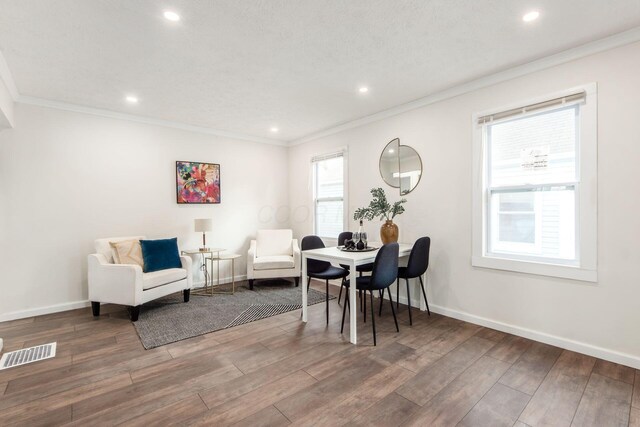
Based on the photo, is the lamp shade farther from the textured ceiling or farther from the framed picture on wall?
the textured ceiling

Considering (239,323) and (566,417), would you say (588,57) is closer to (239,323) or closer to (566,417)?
(566,417)

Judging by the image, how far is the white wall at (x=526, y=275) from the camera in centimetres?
239

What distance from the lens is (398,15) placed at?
216 cm

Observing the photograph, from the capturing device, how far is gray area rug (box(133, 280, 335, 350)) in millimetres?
3104

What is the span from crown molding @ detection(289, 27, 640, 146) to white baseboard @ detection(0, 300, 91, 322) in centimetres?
446

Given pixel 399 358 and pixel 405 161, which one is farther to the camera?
pixel 405 161

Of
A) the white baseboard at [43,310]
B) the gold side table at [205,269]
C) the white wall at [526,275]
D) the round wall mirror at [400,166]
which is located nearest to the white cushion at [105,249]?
the white baseboard at [43,310]

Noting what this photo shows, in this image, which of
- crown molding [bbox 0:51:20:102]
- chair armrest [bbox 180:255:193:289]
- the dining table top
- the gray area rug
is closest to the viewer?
crown molding [bbox 0:51:20:102]

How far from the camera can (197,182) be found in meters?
4.89

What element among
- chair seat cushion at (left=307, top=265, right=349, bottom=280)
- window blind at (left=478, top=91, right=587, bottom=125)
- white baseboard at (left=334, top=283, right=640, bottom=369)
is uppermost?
window blind at (left=478, top=91, right=587, bottom=125)

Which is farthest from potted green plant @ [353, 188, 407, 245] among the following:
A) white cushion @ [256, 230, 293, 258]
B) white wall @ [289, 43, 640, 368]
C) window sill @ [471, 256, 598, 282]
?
white cushion @ [256, 230, 293, 258]

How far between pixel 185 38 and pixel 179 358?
2609 millimetres

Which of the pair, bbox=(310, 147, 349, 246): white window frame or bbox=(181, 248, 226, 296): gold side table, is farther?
bbox=(310, 147, 349, 246): white window frame

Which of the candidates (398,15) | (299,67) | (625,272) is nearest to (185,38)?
(299,67)
